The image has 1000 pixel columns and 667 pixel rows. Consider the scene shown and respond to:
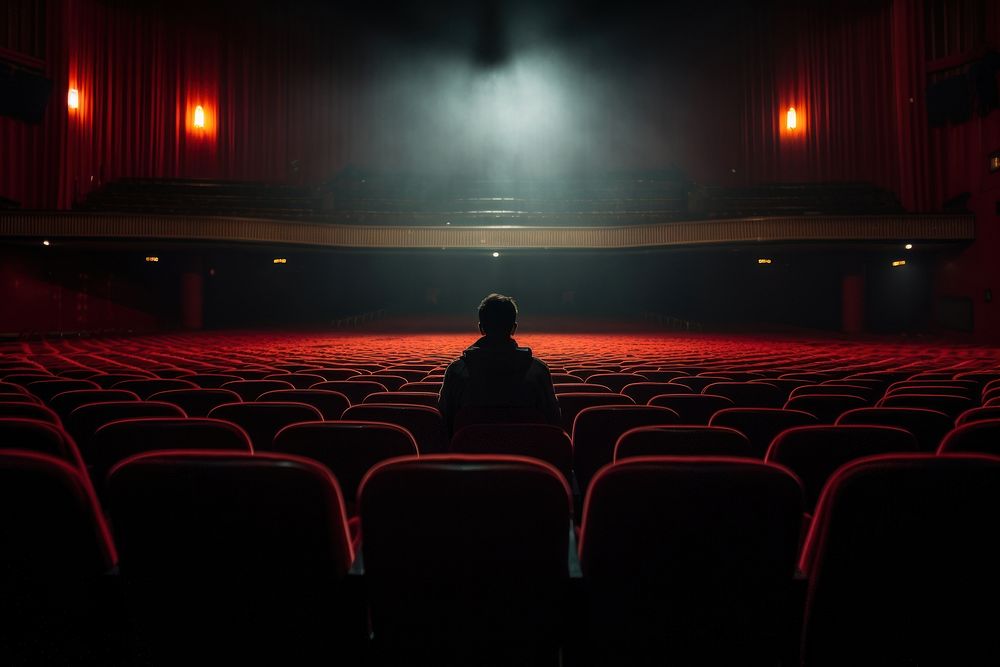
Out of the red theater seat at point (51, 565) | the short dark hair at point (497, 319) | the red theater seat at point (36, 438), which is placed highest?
the short dark hair at point (497, 319)

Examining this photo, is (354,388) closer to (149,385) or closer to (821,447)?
(149,385)

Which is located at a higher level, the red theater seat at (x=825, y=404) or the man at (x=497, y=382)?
the man at (x=497, y=382)

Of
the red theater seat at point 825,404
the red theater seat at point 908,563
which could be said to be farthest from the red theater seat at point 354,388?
the red theater seat at point 908,563

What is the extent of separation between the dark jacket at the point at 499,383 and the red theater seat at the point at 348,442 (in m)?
0.85

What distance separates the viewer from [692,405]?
317 centimetres

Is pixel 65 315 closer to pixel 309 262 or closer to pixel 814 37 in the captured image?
pixel 309 262

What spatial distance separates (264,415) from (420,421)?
2.20ft

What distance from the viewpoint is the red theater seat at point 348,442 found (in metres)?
1.99

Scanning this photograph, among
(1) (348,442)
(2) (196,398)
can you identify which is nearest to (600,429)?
(1) (348,442)

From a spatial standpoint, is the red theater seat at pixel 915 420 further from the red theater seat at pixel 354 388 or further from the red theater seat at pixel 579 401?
the red theater seat at pixel 354 388

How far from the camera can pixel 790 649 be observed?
1.29m

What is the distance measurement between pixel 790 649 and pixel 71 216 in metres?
17.1

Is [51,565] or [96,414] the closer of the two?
[51,565]

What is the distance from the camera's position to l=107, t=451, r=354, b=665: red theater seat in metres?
1.21
